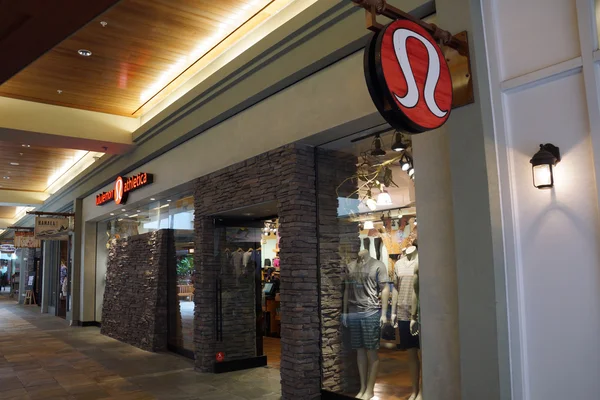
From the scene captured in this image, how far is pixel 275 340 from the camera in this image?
33.3 feet

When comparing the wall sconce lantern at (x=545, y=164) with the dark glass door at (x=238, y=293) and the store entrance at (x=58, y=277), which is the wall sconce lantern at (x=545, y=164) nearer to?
the dark glass door at (x=238, y=293)

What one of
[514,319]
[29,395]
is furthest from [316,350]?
[29,395]

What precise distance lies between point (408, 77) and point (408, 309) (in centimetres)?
244

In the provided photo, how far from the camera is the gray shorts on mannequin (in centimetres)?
510

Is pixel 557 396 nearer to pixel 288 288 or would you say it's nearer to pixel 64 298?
pixel 288 288

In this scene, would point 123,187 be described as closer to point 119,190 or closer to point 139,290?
point 119,190

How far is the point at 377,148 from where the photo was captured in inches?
207

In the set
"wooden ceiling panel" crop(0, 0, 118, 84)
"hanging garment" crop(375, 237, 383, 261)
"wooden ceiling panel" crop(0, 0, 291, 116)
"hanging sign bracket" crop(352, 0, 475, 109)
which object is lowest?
"hanging garment" crop(375, 237, 383, 261)

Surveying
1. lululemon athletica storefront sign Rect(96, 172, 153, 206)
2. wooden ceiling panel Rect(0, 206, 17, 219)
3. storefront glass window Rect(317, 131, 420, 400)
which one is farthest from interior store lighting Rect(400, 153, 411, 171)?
wooden ceiling panel Rect(0, 206, 17, 219)

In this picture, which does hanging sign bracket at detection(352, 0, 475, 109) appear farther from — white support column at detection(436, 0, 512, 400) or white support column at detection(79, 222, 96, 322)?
white support column at detection(79, 222, 96, 322)

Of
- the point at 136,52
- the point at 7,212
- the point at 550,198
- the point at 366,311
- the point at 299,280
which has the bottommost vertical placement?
the point at 366,311

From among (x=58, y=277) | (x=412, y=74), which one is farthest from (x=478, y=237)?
(x=58, y=277)

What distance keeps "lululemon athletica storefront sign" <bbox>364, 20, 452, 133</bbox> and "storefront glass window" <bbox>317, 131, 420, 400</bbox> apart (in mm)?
1395

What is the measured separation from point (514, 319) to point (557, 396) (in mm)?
557
